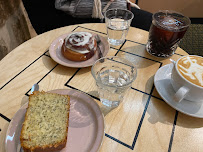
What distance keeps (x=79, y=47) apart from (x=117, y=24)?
26 centimetres

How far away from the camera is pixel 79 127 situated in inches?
18.7

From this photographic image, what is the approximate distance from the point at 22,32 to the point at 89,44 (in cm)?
102

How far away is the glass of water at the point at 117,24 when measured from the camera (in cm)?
80

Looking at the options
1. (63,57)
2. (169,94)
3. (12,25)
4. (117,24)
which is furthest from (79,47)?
(12,25)

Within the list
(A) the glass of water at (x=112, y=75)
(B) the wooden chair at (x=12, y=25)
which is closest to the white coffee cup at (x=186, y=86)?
(A) the glass of water at (x=112, y=75)

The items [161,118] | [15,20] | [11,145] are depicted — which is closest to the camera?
[11,145]

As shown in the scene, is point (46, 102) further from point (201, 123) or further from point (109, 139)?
point (201, 123)

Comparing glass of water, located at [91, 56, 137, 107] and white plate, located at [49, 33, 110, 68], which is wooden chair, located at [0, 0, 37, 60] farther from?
glass of water, located at [91, 56, 137, 107]

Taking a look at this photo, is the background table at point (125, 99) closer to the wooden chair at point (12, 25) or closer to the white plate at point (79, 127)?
the white plate at point (79, 127)

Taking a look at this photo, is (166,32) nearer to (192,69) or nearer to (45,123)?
(192,69)

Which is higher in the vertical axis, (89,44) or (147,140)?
(89,44)

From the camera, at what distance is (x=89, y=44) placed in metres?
0.69

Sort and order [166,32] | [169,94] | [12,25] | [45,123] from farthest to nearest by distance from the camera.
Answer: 1. [12,25]
2. [166,32]
3. [169,94]
4. [45,123]

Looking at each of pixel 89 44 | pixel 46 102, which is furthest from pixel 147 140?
pixel 89 44
